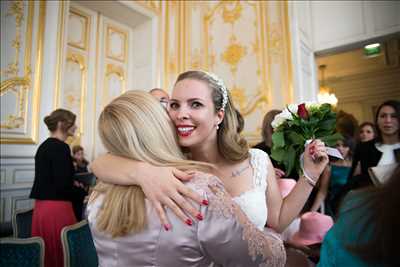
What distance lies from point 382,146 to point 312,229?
1.34 meters

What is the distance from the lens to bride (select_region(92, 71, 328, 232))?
132 cm

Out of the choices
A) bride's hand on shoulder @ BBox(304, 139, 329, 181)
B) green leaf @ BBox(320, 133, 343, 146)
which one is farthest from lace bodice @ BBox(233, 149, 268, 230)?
green leaf @ BBox(320, 133, 343, 146)

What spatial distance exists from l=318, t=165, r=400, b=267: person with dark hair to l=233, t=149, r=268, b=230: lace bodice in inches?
31.8

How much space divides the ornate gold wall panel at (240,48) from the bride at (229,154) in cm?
283

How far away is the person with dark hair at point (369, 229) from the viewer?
437 mm

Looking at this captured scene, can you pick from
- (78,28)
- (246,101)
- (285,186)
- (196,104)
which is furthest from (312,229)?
(78,28)

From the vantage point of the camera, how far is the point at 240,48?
4.72 metres

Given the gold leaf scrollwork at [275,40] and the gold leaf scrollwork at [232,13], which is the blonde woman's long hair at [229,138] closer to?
the gold leaf scrollwork at [275,40]

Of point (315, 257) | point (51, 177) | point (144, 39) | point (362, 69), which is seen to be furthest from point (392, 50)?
point (51, 177)

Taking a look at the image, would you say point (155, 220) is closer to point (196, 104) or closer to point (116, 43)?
point (196, 104)

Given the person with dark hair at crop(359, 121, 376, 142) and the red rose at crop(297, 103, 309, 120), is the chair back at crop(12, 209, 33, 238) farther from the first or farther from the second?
the person with dark hair at crop(359, 121, 376, 142)

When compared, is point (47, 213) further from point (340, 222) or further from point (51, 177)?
point (340, 222)

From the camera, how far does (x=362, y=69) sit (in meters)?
7.44

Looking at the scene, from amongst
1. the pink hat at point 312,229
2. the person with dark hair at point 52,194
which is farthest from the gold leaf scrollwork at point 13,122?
the pink hat at point 312,229
